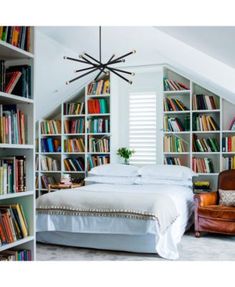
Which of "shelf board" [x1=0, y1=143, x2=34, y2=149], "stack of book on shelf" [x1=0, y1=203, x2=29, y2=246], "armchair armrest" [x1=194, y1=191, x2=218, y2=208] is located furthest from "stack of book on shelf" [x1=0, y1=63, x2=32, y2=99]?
Answer: "armchair armrest" [x1=194, y1=191, x2=218, y2=208]

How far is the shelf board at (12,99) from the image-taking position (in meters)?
2.73

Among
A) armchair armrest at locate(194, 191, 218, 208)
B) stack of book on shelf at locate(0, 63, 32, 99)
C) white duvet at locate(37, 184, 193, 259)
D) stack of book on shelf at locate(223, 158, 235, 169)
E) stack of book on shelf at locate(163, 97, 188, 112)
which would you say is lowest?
white duvet at locate(37, 184, 193, 259)

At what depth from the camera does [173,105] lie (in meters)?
6.46

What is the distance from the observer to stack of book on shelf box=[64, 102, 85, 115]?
23.3 ft

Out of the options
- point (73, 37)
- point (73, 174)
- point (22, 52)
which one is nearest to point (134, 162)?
point (73, 174)

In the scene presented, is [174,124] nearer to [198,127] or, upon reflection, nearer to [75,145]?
[198,127]

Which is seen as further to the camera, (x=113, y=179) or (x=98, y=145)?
(x=98, y=145)

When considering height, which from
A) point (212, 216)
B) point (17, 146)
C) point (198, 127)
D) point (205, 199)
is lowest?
point (212, 216)

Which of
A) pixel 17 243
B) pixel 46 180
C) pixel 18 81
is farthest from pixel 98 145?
pixel 17 243

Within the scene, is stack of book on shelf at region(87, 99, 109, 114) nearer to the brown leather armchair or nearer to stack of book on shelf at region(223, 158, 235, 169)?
stack of book on shelf at region(223, 158, 235, 169)

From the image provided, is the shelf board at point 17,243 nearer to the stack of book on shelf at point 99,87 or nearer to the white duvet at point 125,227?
the white duvet at point 125,227

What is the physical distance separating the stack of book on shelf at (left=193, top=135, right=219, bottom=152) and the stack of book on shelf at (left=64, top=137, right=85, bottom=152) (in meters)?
2.06

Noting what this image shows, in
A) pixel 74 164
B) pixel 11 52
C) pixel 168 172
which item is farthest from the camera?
pixel 74 164

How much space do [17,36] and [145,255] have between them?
2728 mm
